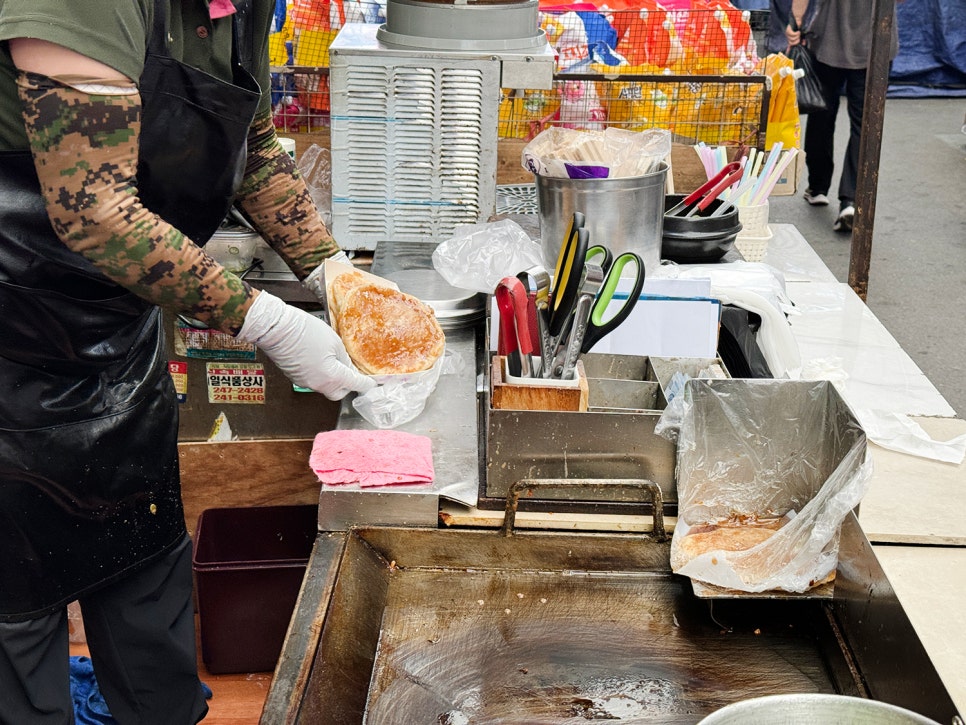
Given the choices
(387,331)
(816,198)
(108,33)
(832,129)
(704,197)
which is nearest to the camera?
(108,33)

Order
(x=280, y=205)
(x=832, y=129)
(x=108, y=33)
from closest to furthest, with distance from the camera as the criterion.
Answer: (x=108, y=33)
(x=280, y=205)
(x=832, y=129)

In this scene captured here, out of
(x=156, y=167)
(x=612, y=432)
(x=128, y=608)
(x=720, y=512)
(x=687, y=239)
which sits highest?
(x=156, y=167)

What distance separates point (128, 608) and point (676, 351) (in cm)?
113

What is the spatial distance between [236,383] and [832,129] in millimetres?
5285

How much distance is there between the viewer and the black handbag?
20.9 feet

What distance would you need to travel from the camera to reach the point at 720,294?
194cm

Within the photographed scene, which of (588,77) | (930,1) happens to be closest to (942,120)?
(930,1)

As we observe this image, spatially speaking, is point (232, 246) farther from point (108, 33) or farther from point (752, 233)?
point (752, 233)

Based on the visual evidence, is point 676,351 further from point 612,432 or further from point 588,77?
point 588,77

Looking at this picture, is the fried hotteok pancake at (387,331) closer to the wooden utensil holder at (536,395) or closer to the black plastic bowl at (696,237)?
the wooden utensil holder at (536,395)

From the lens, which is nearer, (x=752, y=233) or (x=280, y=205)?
(x=280, y=205)

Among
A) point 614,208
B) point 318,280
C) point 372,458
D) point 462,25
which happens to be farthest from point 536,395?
point 462,25

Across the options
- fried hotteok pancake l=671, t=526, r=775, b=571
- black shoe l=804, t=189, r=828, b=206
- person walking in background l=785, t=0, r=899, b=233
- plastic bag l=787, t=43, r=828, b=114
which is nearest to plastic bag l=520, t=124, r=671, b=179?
fried hotteok pancake l=671, t=526, r=775, b=571

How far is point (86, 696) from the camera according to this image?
7.58ft
